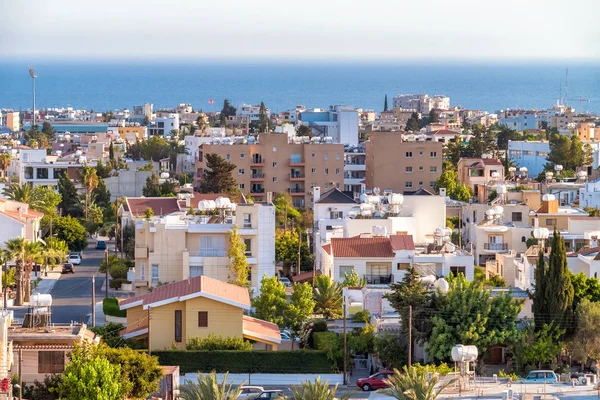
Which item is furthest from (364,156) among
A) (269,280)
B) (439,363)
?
(439,363)

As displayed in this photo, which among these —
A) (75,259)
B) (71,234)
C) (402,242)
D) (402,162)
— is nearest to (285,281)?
(402,242)

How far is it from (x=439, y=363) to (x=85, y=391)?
338 inches

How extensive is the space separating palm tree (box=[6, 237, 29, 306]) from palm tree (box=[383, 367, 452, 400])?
58.4 ft

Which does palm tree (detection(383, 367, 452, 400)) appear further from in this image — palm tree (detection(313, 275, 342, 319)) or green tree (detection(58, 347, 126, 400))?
palm tree (detection(313, 275, 342, 319))

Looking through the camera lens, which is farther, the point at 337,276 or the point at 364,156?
the point at 364,156

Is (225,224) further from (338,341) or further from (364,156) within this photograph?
(364,156)

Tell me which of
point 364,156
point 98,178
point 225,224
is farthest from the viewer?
point 364,156

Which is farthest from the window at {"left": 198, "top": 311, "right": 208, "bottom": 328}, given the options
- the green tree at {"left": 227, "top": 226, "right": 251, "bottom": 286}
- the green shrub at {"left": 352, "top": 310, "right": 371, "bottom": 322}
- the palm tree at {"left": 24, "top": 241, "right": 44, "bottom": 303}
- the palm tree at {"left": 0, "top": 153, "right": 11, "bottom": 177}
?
the palm tree at {"left": 0, "top": 153, "right": 11, "bottom": 177}

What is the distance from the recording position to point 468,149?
3095 inches

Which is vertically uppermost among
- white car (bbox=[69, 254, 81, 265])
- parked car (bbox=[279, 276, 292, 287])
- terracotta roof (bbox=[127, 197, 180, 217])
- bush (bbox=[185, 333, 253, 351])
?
terracotta roof (bbox=[127, 197, 180, 217])

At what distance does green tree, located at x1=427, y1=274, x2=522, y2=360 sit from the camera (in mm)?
31016

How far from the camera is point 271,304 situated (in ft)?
116

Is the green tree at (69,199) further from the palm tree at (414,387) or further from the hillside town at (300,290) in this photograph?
the palm tree at (414,387)

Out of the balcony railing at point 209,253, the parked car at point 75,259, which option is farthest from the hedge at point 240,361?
the parked car at point 75,259
